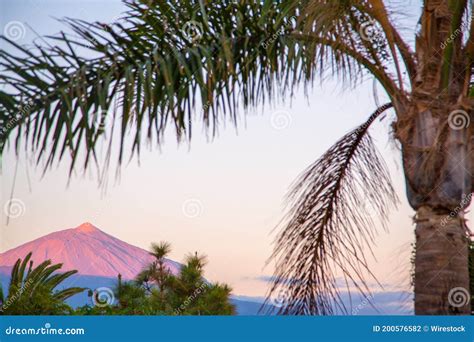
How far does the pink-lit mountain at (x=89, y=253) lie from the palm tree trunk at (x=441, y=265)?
5248 mm

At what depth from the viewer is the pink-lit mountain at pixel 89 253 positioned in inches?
327

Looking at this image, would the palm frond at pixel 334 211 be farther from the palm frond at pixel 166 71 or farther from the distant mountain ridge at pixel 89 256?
the distant mountain ridge at pixel 89 256

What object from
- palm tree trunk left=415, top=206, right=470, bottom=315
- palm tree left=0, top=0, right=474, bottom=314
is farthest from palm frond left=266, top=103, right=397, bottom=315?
palm tree trunk left=415, top=206, right=470, bottom=315

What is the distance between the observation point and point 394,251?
439 cm

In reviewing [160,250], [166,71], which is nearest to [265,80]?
[166,71]

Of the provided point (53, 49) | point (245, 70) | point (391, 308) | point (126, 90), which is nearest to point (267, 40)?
point (245, 70)

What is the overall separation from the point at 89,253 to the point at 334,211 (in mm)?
5353

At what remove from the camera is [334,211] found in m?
4.90

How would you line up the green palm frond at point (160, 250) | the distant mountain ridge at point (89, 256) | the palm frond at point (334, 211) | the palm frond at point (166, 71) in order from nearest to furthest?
the palm frond at point (166, 71) < the palm frond at point (334, 211) < the distant mountain ridge at point (89, 256) < the green palm frond at point (160, 250)

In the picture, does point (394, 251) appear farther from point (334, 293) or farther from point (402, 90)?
point (402, 90)

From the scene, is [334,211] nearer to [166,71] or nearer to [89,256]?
[166,71]

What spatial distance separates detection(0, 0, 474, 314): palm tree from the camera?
2904mm

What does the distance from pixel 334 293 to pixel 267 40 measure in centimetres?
220

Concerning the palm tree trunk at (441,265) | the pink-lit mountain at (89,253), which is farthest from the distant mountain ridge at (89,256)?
the palm tree trunk at (441,265)
